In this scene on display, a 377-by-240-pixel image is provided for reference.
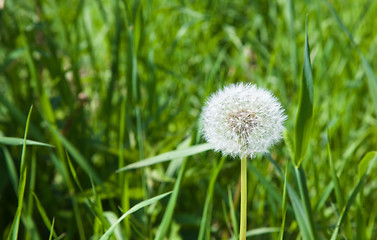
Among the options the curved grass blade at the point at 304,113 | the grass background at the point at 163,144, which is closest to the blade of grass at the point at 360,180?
the grass background at the point at 163,144

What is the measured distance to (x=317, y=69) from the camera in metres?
1.89

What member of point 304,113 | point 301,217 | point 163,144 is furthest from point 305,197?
point 163,144

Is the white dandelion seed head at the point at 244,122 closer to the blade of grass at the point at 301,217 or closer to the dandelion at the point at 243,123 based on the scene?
the dandelion at the point at 243,123

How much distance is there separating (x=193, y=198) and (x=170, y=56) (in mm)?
792

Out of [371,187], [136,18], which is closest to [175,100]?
[136,18]

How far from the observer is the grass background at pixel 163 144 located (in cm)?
102

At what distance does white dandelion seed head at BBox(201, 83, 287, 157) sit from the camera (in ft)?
2.34

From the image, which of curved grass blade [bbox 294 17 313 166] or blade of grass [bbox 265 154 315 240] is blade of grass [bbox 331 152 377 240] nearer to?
blade of grass [bbox 265 154 315 240]

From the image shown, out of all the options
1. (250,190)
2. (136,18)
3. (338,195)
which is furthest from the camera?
(250,190)

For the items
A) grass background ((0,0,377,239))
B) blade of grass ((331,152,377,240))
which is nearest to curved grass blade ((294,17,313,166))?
grass background ((0,0,377,239))

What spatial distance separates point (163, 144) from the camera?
134 cm

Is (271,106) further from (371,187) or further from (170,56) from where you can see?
(170,56)

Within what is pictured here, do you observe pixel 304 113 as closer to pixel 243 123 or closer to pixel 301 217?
pixel 243 123

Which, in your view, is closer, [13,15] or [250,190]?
[250,190]
